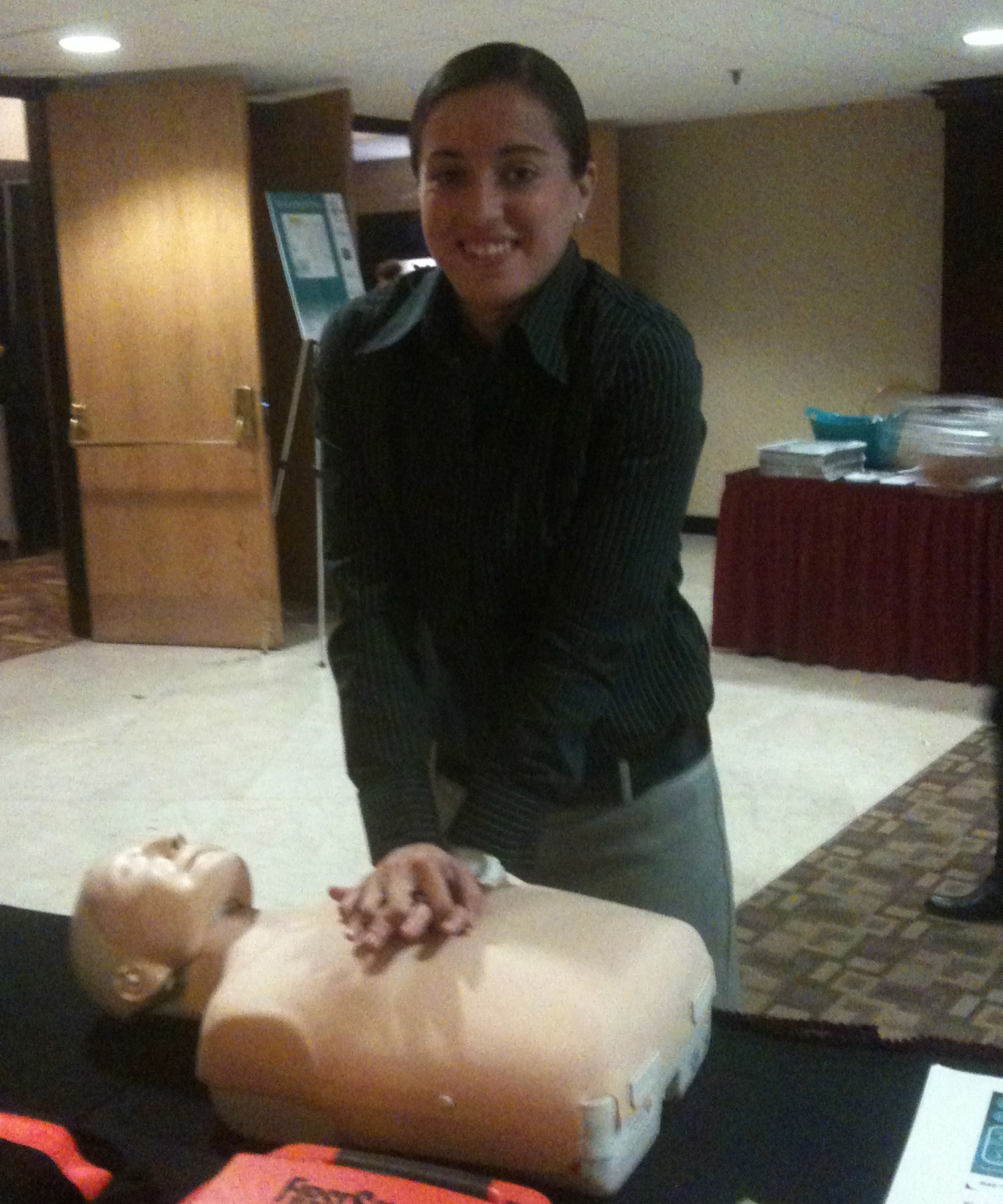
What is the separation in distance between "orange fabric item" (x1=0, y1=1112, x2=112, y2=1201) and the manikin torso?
0.09 metres

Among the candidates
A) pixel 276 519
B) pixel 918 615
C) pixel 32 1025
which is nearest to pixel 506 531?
pixel 32 1025

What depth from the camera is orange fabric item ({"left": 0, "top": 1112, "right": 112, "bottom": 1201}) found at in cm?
80

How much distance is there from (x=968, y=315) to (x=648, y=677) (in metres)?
5.24

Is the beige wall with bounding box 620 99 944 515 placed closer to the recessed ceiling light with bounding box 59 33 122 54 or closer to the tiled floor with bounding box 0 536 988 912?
the tiled floor with bounding box 0 536 988 912

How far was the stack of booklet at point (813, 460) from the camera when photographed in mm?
4324

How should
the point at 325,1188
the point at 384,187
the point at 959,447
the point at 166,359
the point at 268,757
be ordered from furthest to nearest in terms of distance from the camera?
the point at 384,187 → the point at 166,359 → the point at 959,447 → the point at 268,757 → the point at 325,1188

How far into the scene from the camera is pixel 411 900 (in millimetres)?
919

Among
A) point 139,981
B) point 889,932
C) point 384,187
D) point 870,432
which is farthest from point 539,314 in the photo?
point 384,187

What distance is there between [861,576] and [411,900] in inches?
140

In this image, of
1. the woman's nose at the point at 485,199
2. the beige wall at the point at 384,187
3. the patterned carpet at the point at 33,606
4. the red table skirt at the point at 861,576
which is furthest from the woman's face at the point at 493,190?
the beige wall at the point at 384,187

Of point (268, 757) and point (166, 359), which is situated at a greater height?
point (166, 359)

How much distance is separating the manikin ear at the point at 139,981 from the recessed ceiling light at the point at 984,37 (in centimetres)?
448

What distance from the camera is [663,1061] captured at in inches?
32.9

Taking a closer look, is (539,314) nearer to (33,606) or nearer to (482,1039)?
(482,1039)
